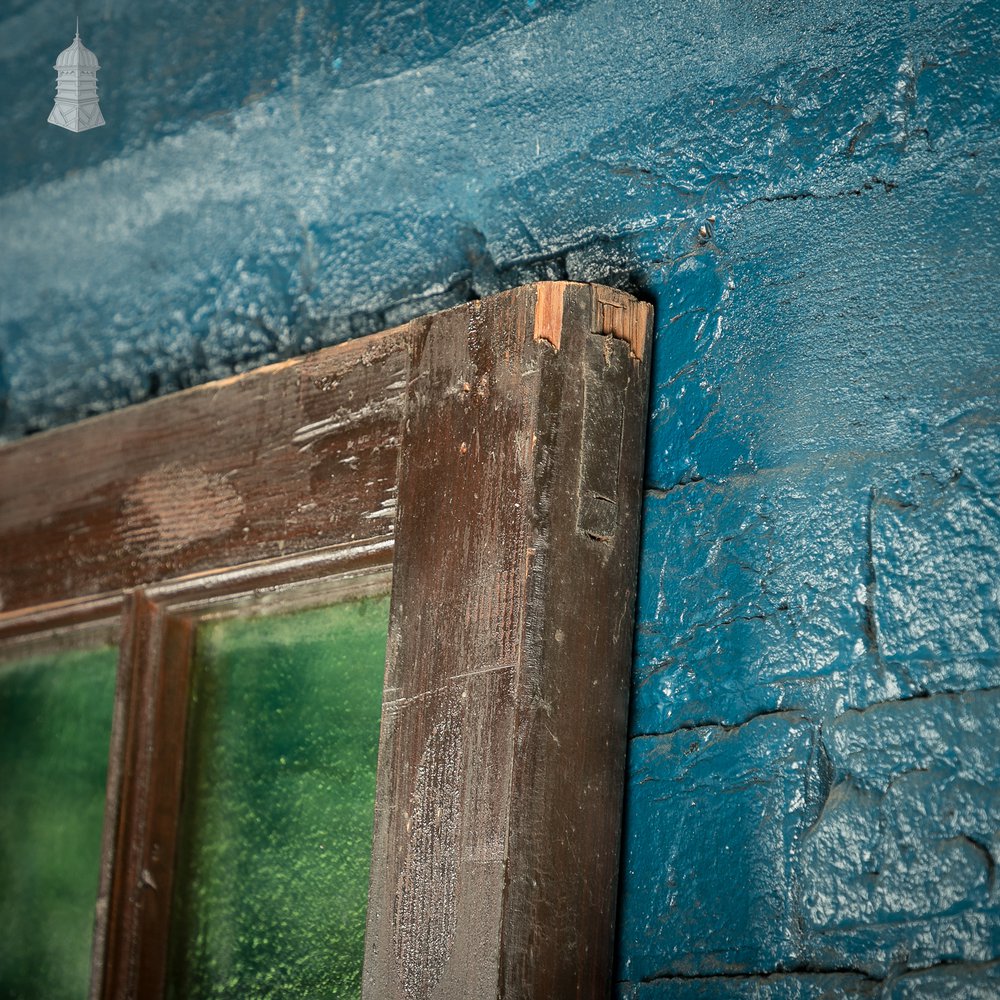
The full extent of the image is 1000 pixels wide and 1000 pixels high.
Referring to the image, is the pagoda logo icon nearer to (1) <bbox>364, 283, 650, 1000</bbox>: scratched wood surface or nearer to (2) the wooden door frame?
(2) the wooden door frame

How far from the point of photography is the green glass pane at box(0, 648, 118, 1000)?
5.49 feet

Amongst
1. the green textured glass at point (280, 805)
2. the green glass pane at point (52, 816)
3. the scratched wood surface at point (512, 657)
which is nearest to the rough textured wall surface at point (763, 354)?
the scratched wood surface at point (512, 657)

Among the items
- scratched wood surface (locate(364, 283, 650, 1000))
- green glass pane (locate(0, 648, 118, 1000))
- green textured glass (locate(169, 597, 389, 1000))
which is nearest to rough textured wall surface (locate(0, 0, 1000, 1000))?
scratched wood surface (locate(364, 283, 650, 1000))

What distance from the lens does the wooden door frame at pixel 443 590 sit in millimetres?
1171

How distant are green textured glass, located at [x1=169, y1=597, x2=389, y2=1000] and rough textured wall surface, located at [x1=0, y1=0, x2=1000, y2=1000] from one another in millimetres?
352

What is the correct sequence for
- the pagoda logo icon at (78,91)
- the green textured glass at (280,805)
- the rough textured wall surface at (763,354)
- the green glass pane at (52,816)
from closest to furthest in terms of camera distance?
the rough textured wall surface at (763,354), the green textured glass at (280,805), the green glass pane at (52,816), the pagoda logo icon at (78,91)

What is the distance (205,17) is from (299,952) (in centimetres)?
129

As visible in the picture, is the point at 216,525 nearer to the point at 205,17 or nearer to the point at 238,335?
the point at 238,335

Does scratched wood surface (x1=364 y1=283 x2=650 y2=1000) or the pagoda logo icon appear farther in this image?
the pagoda logo icon

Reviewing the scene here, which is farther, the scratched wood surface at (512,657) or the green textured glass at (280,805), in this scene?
the green textured glass at (280,805)

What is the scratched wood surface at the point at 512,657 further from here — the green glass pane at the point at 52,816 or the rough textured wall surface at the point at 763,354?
the green glass pane at the point at 52,816

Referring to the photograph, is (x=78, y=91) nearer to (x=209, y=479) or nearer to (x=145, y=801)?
(x=209, y=479)

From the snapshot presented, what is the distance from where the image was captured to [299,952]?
1.46m

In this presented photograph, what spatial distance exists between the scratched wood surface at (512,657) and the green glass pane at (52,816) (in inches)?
23.2
